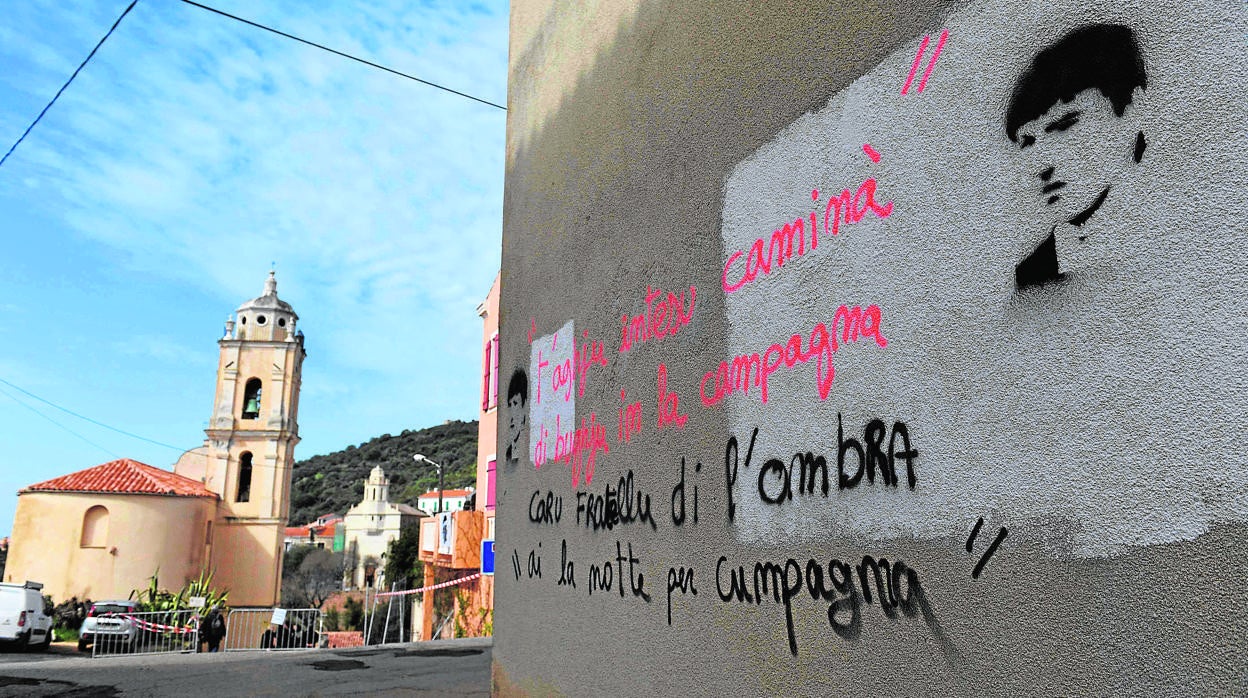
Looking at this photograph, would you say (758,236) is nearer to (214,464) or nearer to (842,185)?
(842,185)

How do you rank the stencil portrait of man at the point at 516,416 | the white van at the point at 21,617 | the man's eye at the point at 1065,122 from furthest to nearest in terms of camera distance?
the white van at the point at 21,617
the stencil portrait of man at the point at 516,416
the man's eye at the point at 1065,122

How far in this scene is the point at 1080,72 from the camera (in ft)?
8.02

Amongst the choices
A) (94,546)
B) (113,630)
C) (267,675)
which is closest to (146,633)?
(113,630)

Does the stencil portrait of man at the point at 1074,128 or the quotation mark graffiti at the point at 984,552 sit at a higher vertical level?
the stencil portrait of man at the point at 1074,128

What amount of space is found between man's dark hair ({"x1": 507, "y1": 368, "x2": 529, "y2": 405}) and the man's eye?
4408mm

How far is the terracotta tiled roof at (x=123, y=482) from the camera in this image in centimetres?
3247

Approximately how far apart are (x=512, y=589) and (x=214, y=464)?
120ft

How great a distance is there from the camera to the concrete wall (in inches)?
1233

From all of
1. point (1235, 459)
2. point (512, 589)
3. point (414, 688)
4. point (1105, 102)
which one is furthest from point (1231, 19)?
point (414, 688)

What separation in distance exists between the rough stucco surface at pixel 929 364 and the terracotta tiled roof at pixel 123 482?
111ft

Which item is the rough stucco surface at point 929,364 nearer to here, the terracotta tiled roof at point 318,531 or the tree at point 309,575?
the tree at point 309,575

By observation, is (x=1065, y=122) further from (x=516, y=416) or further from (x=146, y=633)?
(x=146, y=633)

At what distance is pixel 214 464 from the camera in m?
38.2

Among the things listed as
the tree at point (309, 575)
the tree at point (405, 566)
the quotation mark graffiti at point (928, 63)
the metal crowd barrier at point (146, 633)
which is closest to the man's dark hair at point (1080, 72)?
the quotation mark graffiti at point (928, 63)
